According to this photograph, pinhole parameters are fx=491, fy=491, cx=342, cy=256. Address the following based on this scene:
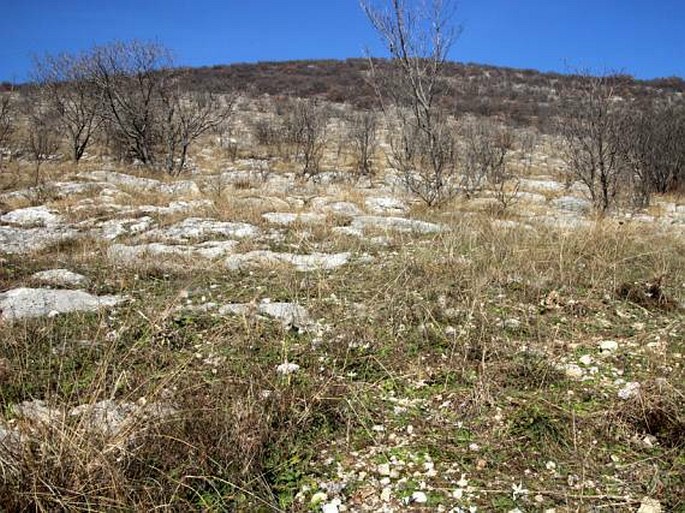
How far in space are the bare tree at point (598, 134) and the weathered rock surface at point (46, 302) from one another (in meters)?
7.44

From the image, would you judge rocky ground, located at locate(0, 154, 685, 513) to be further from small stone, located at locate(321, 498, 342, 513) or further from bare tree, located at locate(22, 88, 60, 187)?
bare tree, located at locate(22, 88, 60, 187)

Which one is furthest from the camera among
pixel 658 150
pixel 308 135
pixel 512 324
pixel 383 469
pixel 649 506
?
pixel 308 135

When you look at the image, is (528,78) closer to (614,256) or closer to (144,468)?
(614,256)

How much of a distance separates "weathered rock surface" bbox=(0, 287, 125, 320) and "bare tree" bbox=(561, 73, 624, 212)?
7.44m

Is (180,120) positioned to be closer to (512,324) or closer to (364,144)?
(364,144)

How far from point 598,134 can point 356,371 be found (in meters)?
7.12

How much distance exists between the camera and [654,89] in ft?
95.1

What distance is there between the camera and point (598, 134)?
7863mm

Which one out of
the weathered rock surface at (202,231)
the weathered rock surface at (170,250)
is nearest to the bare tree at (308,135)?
the weathered rock surface at (202,231)

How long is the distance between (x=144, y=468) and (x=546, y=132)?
24.3 meters

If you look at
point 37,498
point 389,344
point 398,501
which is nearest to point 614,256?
point 389,344

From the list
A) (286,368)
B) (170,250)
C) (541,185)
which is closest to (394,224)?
(170,250)

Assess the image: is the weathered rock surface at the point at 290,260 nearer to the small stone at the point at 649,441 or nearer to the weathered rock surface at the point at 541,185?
the small stone at the point at 649,441

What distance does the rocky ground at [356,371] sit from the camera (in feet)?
5.64
